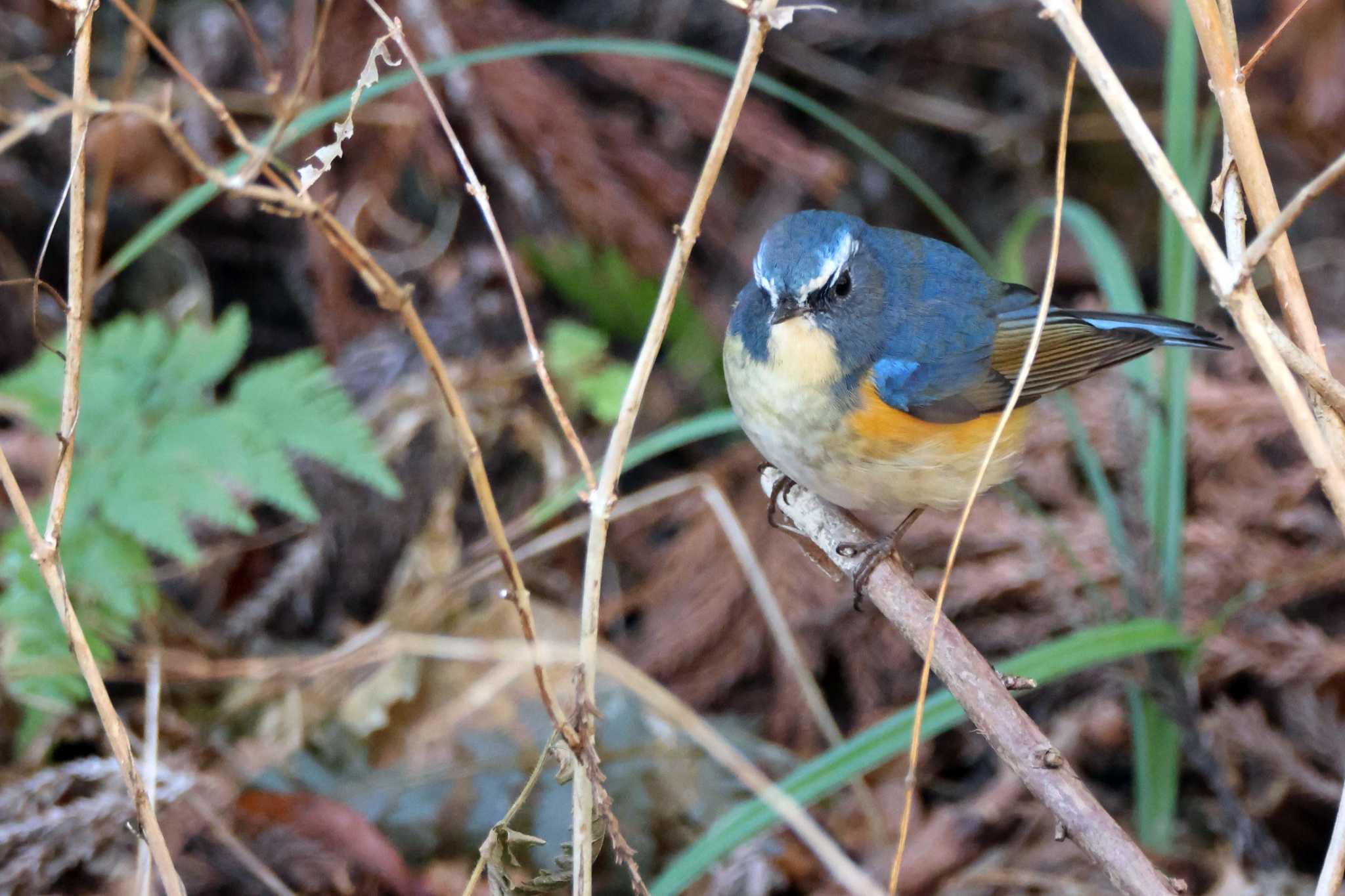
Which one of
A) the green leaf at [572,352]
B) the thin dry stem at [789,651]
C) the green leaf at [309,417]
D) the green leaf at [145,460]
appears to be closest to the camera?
the green leaf at [145,460]

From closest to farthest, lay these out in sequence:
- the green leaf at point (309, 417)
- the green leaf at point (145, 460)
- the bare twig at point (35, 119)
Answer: the bare twig at point (35, 119)
the green leaf at point (145, 460)
the green leaf at point (309, 417)

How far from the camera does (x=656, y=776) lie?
3.18 m

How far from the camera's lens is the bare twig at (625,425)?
1.65 metres

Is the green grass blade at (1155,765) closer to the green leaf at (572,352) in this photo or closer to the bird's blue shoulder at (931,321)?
the bird's blue shoulder at (931,321)

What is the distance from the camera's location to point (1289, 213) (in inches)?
59.6

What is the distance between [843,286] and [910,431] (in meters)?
0.36

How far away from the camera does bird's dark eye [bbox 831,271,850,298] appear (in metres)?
2.71

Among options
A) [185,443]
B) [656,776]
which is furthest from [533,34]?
[656,776]

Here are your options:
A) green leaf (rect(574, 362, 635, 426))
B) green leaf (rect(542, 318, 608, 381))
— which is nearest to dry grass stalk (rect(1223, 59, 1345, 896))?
green leaf (rect(574, 362, 635, 426))

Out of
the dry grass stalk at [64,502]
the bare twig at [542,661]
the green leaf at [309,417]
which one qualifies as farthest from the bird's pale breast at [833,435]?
the dry grass stalk at [64,502]

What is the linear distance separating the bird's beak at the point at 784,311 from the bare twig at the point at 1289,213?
110 cm

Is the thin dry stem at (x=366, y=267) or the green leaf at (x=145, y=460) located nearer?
the thin dry stem at (x=366, y=267)

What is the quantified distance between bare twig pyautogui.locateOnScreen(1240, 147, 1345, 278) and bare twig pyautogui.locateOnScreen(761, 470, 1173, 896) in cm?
66

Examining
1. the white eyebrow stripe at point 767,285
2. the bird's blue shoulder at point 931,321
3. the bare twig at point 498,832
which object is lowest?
the bare twig at point 498,832
